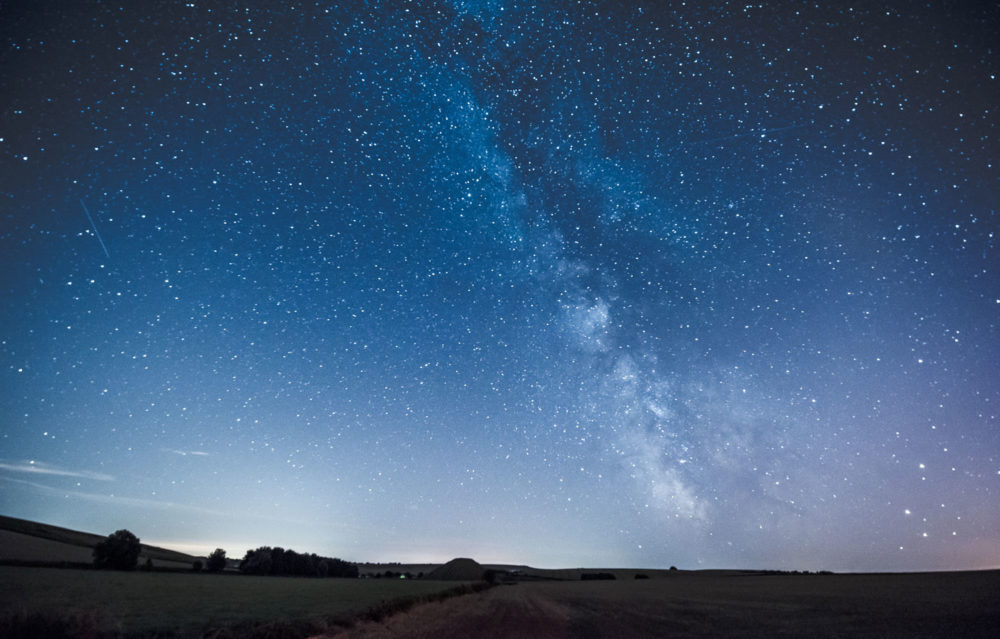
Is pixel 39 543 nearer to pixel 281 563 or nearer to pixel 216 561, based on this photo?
pixel 216 561

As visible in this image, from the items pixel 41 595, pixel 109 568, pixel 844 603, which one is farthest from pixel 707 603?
pixel 109 568

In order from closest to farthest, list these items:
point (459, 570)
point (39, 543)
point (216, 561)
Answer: point (39, 543), point (216, 561), point (459, 570)

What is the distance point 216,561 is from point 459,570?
54018mm

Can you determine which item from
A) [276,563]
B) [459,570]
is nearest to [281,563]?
[276,563]

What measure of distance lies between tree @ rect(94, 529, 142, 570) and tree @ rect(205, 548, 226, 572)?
18332 millimetres

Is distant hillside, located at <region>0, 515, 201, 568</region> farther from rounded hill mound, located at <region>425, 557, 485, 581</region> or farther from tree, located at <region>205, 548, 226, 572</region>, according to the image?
rounded hill mound, located at <region>425, 557, 485, 581</region>

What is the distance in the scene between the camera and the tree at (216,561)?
3376 inches

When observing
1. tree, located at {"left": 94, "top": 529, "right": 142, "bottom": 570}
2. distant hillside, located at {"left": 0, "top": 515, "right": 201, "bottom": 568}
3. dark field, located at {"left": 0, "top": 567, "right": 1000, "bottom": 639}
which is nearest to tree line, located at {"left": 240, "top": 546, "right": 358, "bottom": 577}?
distant hillside, located at {"left": 0, "top": 515, "right": 201, "bottom": 568}

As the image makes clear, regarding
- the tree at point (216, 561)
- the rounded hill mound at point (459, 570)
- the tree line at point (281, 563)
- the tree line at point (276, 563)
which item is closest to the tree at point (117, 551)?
the tree line at point (276, 563)

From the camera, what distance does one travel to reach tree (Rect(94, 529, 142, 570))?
65750 mm

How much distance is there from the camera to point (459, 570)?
118m

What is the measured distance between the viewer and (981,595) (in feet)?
86.4

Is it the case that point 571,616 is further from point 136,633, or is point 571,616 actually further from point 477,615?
point 136,633

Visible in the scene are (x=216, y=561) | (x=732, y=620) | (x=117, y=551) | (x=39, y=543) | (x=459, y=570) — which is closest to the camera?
(x=732, y=620)
